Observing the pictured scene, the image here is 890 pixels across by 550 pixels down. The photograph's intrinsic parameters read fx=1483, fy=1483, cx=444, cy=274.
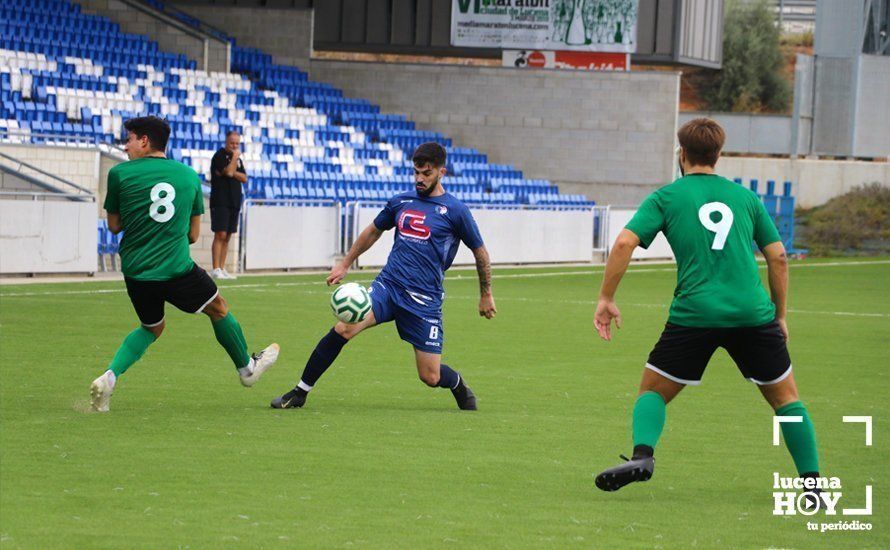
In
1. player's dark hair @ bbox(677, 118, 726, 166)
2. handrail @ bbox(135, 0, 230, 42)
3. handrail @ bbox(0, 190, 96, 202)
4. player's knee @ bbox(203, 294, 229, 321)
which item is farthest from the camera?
handrail @ bbox(135, 0, 230, 42)

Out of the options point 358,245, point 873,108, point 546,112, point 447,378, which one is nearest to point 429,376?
A: point 447,378

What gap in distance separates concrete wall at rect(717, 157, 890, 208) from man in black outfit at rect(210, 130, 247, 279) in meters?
Result: 25.5

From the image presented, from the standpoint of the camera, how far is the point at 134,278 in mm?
9562

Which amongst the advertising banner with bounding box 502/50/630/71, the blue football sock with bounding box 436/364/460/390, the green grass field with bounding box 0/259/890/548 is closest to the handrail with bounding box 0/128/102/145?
the green grass field with bounding box 0/259/890/548

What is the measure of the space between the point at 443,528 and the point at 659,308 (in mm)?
14577

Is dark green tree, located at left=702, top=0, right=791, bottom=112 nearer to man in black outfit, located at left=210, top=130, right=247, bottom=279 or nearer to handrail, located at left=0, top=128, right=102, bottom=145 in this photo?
handrail, located at left=0, top=128, right=102, bottom=145

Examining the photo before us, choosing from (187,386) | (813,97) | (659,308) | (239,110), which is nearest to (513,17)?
(239,110)

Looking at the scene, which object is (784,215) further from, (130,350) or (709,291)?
(709,291)

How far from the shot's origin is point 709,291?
6.76m

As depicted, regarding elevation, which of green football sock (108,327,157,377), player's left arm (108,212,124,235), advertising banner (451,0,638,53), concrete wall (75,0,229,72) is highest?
advertising banner (451,0,638,53)

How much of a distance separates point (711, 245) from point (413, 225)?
333cm

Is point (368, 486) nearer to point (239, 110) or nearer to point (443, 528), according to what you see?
point (443, 528)

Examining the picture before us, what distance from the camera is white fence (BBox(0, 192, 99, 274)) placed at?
2127 cm

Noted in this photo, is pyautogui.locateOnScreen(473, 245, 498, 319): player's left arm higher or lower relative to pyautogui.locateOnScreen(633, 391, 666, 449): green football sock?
higher
